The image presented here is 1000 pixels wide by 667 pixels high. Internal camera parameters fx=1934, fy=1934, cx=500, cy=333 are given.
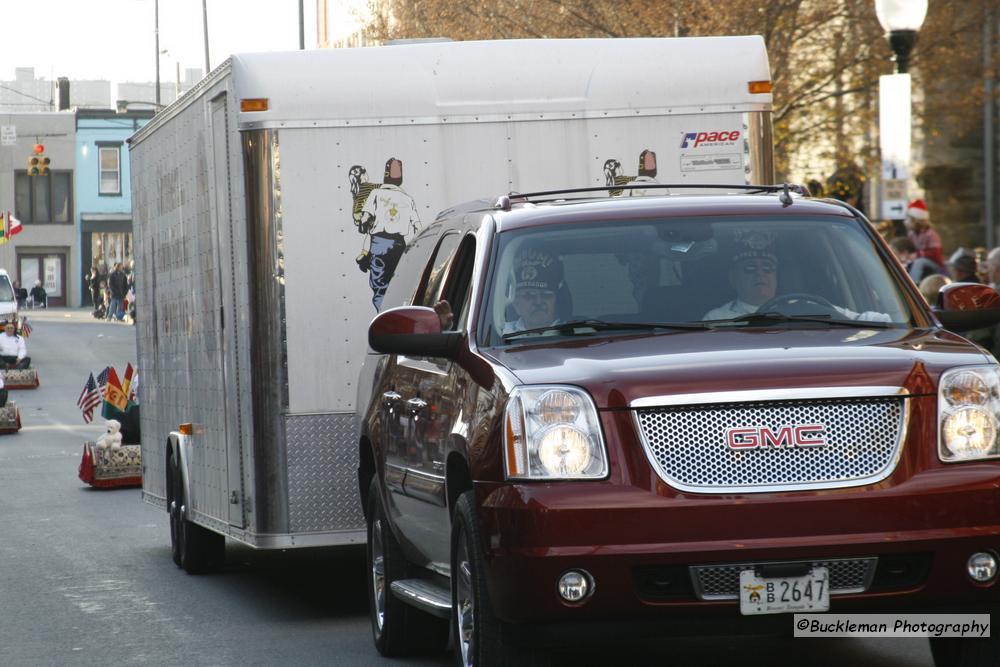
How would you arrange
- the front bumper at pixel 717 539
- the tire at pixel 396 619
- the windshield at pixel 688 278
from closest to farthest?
the front bumper at pixel 717 539
the windshield at pixel 688 278
the tire at pixel 396 619

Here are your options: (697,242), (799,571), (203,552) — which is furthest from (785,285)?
(203,552)

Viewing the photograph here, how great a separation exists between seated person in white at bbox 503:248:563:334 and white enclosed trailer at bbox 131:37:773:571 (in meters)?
2.75

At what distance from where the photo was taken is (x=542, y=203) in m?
8.06

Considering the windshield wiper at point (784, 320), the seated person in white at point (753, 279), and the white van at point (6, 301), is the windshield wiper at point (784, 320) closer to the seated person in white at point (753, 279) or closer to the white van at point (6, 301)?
the seated person in white at point (753, 279)

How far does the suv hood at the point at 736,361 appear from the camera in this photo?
6258 mm

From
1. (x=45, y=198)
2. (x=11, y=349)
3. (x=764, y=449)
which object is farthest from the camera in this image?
(x=45, y=198)

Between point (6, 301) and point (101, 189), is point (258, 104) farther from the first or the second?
point (101, 189)

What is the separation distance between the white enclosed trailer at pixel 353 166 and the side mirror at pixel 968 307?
3150 millimetres

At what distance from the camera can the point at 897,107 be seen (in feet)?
47.8

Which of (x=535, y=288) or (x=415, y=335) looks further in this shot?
(x=535, y=288)

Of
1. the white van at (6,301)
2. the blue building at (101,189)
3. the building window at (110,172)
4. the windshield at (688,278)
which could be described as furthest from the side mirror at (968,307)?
the building window at (110,172)

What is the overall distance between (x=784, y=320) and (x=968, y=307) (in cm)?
88

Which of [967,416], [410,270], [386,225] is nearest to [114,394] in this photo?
[386,225]

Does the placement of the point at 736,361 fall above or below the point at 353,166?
below
